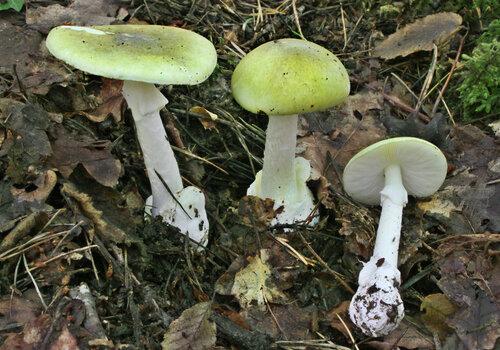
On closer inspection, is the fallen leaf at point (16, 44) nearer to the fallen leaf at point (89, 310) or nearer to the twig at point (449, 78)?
the fallen leaf at point (89, 310)

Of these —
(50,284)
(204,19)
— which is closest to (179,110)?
(204,19)

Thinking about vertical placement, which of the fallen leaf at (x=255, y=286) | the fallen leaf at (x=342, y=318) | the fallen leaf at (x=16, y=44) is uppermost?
the fallen leaf at (x=16, y=44)

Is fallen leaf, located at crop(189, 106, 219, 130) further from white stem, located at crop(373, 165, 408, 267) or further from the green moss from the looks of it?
the green moss

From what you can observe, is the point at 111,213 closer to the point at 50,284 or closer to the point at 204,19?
the point at 50,284

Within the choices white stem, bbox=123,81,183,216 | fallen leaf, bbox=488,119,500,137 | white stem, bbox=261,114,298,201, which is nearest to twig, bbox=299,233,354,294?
white stem, bbox=261,114,298,201

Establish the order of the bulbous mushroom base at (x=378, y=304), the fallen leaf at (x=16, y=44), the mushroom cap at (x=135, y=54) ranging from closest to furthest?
1. the mushroom cap at (x=135, y=54)
2. the bulbous mushroom base at (x=378, y=304)
3. the fallen leaf at (x=16, y=44)

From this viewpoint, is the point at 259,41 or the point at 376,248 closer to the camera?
the point at 376,248

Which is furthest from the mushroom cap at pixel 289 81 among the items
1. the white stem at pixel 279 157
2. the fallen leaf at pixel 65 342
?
the fallen leaf at pixel 65 342

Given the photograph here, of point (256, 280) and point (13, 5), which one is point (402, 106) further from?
point (13, 5)
